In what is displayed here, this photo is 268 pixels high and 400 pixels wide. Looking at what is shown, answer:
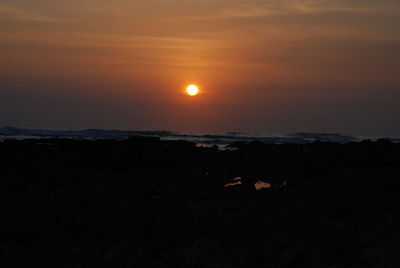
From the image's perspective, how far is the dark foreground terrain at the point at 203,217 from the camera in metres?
8.30

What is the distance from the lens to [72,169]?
1620 cm

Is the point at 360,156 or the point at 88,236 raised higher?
the point at 360,156

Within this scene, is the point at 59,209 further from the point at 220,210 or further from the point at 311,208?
the point at 311,208

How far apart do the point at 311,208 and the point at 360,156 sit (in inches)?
330

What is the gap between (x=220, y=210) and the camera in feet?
34.2

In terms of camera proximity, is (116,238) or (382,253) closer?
(382,253)

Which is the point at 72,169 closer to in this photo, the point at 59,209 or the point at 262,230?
the point at 59,209

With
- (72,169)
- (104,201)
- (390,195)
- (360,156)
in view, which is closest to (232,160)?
(360,156)

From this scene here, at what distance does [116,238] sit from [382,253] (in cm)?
466

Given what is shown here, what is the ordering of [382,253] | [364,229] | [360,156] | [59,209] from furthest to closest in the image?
[360,156]
[59,209]
[364,229]
[382,253]

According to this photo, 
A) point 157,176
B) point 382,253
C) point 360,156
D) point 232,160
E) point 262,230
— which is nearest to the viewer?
point 382,253

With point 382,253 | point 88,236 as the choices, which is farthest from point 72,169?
point 382,253

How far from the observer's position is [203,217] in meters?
10.2

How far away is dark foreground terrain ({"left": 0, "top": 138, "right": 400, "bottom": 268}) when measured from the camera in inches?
327
